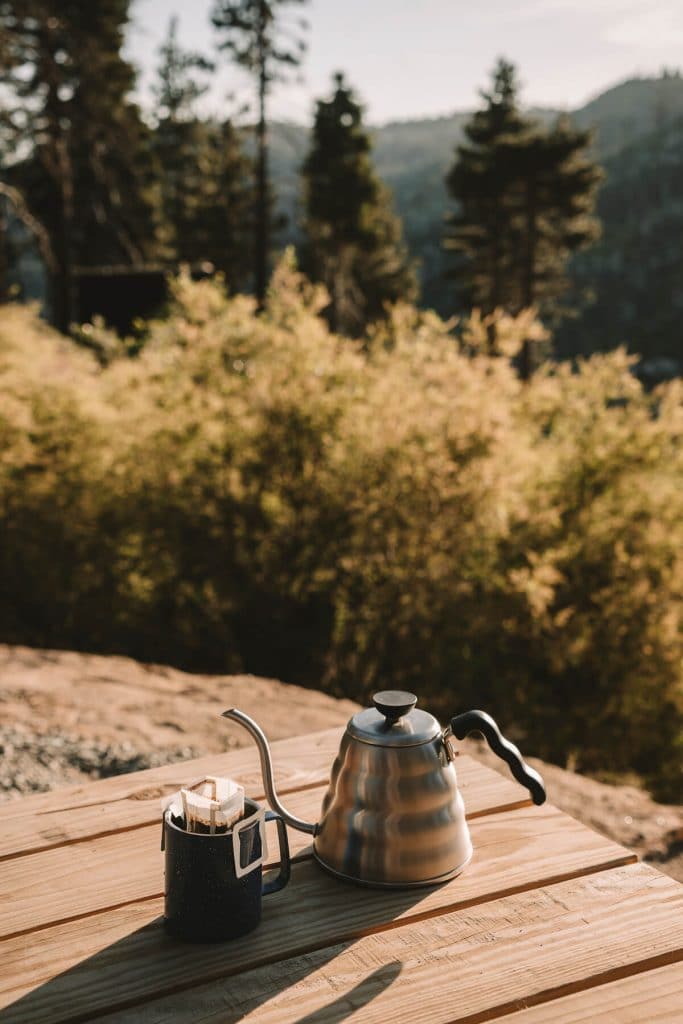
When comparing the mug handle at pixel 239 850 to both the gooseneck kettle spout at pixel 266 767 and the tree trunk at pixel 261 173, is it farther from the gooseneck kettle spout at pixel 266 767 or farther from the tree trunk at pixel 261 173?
the tree trunk at pixel 261 173

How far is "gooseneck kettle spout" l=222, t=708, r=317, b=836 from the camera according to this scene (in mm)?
1298

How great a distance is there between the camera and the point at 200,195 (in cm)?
2714

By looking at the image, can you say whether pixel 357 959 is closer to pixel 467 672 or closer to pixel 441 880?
pixel 441 880

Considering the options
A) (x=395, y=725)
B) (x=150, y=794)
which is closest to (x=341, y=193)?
(x=150, y=794)

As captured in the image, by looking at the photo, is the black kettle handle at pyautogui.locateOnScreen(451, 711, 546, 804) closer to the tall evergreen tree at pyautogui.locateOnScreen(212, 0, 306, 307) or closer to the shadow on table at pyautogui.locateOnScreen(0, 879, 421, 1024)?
the shadow on table at pyautogui.locateOnScreen(0, 879, 421, 1024)

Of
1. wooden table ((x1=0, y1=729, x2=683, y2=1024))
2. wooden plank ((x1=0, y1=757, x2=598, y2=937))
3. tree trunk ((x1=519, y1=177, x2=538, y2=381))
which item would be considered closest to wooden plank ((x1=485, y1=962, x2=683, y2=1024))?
wooden table ((x1=0, y1=729, x2=683, y2=1024))

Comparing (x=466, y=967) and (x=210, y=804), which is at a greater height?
(x=210, y=804)

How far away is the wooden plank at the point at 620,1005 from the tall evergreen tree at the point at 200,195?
26.0 m

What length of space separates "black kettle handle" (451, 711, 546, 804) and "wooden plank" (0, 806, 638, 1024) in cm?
16

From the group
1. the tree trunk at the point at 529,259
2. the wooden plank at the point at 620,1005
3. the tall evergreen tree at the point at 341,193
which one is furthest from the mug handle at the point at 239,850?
the tree trunk at the point at 529,259

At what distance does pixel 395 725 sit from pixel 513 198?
23.8 meters

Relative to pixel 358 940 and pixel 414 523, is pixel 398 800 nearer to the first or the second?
pixel 358 940

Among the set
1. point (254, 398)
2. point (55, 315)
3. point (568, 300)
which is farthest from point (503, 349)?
point (568, 300)

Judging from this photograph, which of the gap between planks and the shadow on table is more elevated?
the gap between planks
